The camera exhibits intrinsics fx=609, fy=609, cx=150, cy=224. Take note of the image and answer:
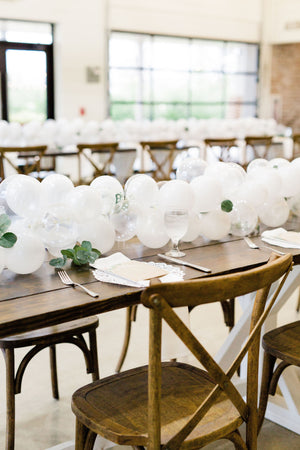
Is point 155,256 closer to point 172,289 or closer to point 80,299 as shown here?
point 80,299

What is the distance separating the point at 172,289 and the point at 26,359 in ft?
3.45

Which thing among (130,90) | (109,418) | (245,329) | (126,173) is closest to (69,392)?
(245,329)

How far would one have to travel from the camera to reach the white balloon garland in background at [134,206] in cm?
195

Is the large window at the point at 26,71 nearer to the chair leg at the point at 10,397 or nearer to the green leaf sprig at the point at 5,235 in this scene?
the chair leg at the point at 10,397

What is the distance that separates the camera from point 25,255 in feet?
5.97

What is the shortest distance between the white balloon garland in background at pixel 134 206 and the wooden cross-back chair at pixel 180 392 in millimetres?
464

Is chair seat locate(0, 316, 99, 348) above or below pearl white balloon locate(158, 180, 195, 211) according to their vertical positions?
below

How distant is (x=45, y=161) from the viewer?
20.7ft

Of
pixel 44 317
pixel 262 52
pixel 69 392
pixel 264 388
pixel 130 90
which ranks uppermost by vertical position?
pixel 262 52

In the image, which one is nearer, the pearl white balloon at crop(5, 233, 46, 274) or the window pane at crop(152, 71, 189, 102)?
the pearl white balloon at crop(5, 233, 46, 274)

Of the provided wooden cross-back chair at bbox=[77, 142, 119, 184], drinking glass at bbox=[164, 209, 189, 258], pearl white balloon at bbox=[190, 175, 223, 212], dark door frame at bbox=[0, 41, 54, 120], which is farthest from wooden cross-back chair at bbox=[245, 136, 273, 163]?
drinking glass at bbox=[164, 209, 189, 258]

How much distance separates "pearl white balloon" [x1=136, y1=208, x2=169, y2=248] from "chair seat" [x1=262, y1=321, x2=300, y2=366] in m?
0.50

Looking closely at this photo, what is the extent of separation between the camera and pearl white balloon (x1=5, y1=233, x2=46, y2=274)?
181 cm

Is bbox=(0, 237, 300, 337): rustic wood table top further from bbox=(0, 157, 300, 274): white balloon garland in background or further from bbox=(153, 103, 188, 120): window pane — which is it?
bbox=(153, 103, 188, 120): window pane
